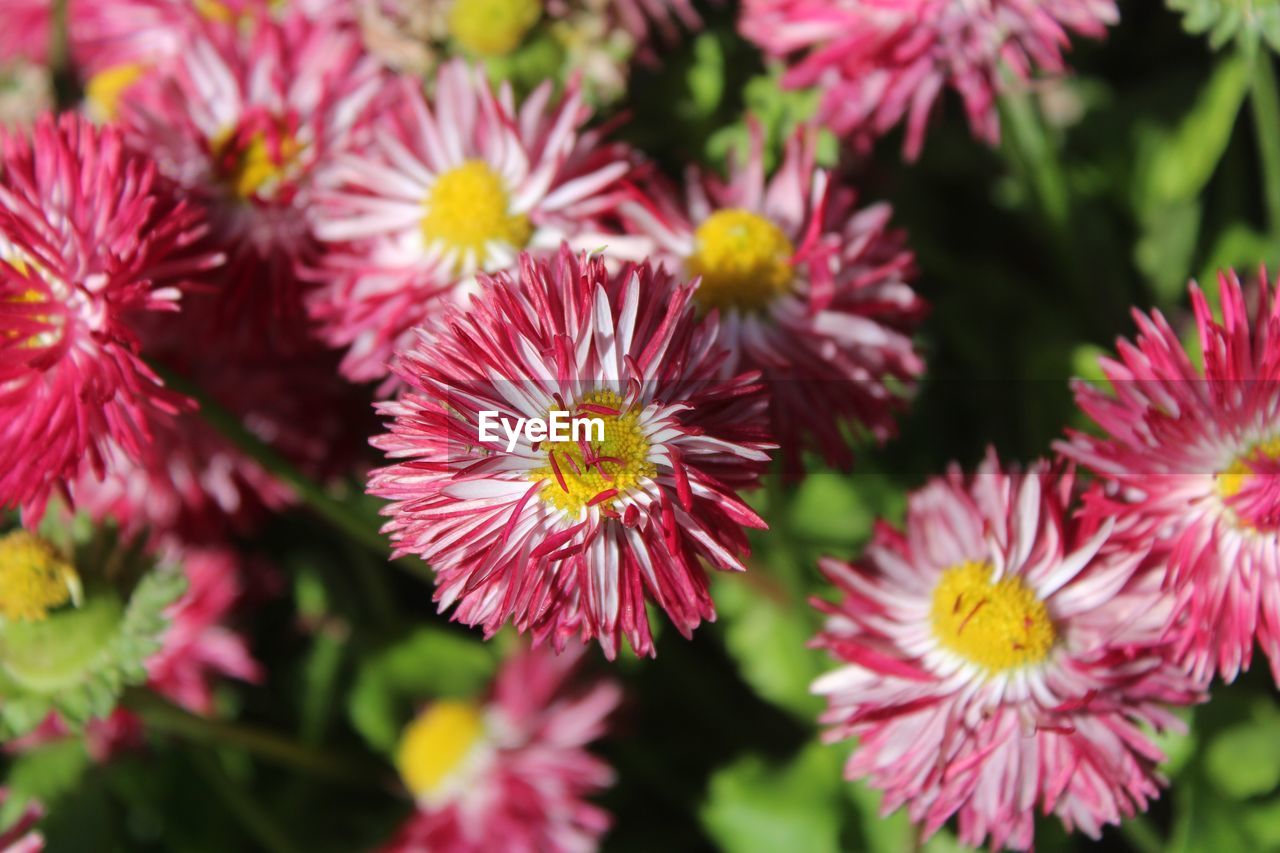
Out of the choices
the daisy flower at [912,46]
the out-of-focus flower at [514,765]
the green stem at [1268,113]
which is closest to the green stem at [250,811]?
the out-of-focus flower at [514,765]

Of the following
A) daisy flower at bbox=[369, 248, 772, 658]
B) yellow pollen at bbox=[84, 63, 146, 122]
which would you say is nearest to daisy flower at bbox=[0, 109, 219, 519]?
daisy flower at bbox=[369, 248, 772, 658]

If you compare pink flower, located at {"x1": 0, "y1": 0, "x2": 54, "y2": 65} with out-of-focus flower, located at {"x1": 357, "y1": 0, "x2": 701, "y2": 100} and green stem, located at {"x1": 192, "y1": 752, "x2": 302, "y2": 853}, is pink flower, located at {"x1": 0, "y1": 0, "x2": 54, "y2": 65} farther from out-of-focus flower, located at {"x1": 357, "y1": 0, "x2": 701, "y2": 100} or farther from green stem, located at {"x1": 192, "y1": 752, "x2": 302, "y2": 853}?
green stem, located at {"x1": 192, "y1": 752, "x2": 302, "y2": 853}

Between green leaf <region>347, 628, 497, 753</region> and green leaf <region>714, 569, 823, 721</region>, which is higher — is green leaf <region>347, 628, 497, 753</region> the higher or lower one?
the lower one

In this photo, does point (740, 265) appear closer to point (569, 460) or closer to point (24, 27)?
point (569, 460)

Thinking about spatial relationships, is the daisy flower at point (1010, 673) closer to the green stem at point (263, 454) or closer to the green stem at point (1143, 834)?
the green stem at point (1143, 834)

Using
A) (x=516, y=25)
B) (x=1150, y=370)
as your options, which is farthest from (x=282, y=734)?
(x=1150, y=370)
